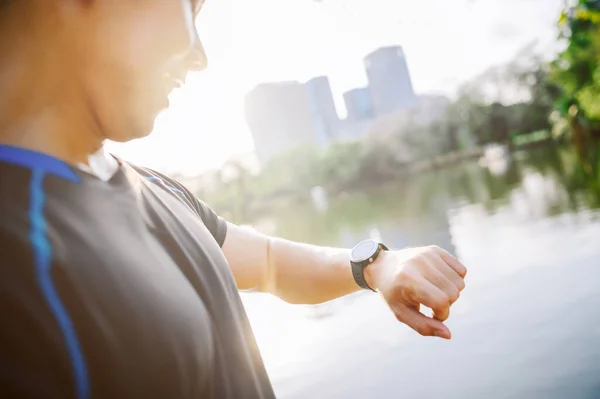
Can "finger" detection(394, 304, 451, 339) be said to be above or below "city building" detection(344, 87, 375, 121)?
below

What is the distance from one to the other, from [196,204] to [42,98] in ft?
1.46

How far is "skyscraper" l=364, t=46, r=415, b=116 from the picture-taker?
264 ft

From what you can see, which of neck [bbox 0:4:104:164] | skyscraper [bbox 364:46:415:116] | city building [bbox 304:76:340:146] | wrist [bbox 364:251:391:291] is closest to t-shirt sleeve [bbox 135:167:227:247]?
neck [bbox 0:4:104:164]

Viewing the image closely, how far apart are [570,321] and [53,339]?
15.9 ft

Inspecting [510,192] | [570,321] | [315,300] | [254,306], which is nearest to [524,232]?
[570,321]

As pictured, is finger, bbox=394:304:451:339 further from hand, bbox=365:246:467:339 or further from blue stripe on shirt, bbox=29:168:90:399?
blue stripe on shirt, bbox=29:168:90:399

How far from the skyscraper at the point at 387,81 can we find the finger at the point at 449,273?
8123cm

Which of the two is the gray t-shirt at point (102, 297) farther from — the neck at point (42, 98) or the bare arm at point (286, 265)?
the bare arm at point (286, 265)

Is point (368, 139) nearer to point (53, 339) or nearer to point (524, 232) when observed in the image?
point (524, 232)

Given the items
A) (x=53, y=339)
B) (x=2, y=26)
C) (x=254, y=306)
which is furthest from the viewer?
(x=254, y=306)

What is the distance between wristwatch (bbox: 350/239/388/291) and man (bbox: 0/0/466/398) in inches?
5.3

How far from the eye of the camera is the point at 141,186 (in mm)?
806

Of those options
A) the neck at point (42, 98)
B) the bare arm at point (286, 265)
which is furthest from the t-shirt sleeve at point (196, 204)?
the neck at point (42, 98)

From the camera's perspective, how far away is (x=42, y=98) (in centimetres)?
66
